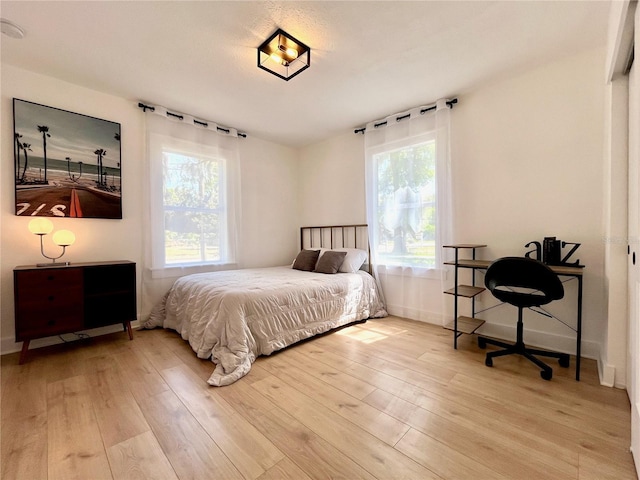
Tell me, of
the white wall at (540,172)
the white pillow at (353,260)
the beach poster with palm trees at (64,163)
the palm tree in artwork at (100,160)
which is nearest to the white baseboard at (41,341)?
the beach poster with palm trees at (64,163)

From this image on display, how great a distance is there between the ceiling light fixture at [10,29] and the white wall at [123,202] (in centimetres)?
60

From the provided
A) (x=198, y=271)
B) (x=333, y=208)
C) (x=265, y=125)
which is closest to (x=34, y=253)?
(x=198, y=271)

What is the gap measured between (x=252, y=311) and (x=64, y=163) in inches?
93.3

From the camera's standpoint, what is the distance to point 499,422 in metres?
1.45

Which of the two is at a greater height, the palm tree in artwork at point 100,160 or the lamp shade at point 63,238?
the palm tree in artwork at point 100,160

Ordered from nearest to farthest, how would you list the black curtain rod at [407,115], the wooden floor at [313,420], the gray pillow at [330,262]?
the wooden floor at [313,420], the black curtain rod at [407,115], the gray pillow at [330,262]

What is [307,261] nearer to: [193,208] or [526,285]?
[193,208]

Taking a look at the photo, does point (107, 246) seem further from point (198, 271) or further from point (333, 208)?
point (333, 208)

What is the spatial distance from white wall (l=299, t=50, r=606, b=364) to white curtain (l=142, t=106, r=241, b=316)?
2649 millimetres

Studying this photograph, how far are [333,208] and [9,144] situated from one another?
3491 millimetres

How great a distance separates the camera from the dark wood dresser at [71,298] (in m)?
2.15

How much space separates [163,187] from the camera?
3158mm

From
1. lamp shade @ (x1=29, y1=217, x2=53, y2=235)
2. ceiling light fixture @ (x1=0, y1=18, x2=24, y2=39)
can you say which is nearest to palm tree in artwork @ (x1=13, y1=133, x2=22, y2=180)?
lamp shade @ (x1=29, y1=217, x2=53, y2=235)

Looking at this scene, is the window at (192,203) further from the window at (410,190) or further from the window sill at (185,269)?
the window at (410,190)
